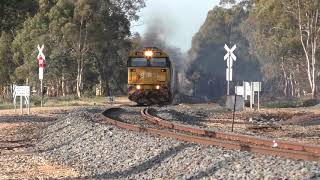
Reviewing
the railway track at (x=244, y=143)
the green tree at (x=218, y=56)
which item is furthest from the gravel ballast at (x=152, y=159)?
the green tree at (x=218, y=56)

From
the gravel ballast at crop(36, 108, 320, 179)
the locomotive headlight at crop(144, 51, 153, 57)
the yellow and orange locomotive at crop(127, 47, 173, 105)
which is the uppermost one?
the locomotive headlight at crop(144, 51, 153, 57)

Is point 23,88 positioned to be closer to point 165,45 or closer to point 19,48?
point 19,48

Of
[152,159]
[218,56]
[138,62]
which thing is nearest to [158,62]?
[138,62]

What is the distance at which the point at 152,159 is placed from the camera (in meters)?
11.9

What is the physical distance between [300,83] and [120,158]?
68.7 meters

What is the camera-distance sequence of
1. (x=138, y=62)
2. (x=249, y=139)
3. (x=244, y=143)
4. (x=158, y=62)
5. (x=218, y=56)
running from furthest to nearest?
1. (x=218, y=56)
2. (x=138, y=62)
3. (x=158, y=62)
4. (x=249, y=139)
5. (x=244, y=143)

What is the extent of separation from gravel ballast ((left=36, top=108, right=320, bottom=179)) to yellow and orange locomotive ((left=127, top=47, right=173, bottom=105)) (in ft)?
68.0

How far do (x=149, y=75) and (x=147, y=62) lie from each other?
779 millimetres

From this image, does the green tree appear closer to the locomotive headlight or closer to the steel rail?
the locomotive headlight

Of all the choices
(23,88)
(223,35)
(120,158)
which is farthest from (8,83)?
(120,158)

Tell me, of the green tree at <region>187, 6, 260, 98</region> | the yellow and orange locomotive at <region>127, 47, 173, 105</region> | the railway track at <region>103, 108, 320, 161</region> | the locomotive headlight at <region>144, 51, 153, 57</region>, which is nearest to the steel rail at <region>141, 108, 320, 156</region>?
the railway track at <region>103, 108, 320, 161</region>

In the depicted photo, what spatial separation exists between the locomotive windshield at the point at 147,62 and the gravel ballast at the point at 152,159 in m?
20.9

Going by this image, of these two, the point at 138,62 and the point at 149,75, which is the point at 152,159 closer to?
the point at 149,75

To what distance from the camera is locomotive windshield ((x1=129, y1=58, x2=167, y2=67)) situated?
3803 cm
